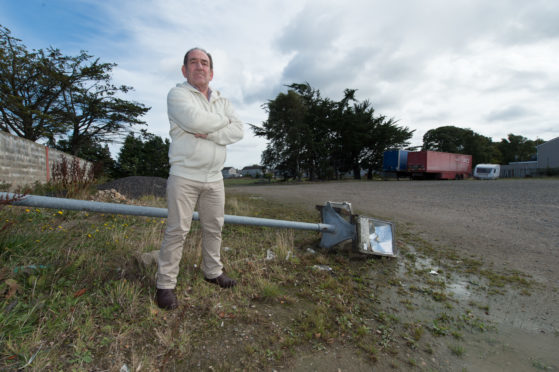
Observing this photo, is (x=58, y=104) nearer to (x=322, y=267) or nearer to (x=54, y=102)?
(x=54, y=102)

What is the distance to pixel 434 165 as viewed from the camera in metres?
26.4

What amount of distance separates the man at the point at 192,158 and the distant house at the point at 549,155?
46524 millimetres

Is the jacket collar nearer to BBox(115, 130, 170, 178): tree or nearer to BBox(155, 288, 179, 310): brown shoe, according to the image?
BBox(155, 288, 179, 310): brown shoe

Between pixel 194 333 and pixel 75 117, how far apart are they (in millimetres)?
23995

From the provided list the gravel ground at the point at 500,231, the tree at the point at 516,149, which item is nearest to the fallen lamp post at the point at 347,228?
the gravel ground at the point at 500,231

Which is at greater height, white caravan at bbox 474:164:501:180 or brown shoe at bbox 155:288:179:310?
white caravan at bbox 474:164:501:180

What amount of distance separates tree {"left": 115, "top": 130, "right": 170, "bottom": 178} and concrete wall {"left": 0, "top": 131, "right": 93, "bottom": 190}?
771 cm

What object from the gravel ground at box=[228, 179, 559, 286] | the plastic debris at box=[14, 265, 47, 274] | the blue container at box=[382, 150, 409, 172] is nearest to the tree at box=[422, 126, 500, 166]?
the blue container at box=[382, 150, 409, 172]

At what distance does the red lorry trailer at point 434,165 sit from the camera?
2580 cm

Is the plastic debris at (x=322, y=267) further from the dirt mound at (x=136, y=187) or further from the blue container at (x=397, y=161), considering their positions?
the blue container at (x=397, y=161)

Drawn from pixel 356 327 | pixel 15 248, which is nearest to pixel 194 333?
pixel 356 327

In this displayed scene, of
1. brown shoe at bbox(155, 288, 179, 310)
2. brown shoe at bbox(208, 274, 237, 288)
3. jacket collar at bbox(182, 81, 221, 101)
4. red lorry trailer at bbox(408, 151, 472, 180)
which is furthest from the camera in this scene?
red lorry trailer at bbox(408, 151, 472, 180)

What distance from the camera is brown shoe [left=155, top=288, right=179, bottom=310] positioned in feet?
6.37

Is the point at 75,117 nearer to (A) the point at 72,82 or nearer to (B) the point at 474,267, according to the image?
(A) the point at 72,82
